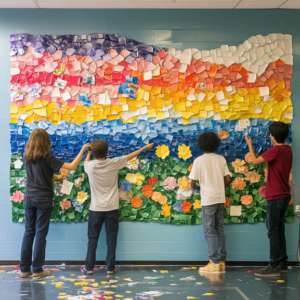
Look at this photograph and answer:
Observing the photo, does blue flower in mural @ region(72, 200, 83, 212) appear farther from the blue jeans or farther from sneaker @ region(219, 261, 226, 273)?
sneaker @ region(219, 261, 226, 273)

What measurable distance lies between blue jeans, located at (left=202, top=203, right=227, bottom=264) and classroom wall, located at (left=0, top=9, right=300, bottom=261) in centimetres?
28

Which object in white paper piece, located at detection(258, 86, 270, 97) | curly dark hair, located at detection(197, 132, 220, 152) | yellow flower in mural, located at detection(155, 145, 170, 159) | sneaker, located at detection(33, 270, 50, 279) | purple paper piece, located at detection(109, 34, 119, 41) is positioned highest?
purple paper piece, located at detection(109, 34, 119, 41)

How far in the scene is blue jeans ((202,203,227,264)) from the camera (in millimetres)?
3580

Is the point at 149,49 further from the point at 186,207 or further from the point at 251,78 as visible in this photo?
the point at 186,207

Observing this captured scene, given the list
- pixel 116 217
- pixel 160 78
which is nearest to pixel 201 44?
pixel 160 78

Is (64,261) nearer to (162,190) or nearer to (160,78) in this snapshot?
(162,190)

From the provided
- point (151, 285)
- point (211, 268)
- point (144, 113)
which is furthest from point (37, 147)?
point (211, 268)

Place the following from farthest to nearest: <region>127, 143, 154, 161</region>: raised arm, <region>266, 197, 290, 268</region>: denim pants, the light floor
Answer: <region>127, 143, 154, 161</region>: raised arm → <region>266, 197, 290, 268</region>: denim pants → the light floor

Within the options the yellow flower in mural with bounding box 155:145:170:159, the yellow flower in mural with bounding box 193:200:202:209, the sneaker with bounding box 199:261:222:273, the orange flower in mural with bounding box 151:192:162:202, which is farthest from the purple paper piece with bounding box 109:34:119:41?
the sneaker with bounding box 199:261:222:273

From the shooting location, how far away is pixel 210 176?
142 inches

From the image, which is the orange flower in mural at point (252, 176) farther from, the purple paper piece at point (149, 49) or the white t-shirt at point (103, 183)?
the purple paper piece at point (149, 49)

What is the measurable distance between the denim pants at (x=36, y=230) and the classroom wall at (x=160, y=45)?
1.39 feet

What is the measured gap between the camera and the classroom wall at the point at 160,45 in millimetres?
3908

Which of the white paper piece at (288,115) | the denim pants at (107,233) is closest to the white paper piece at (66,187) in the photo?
the denim pants at (107,233)
